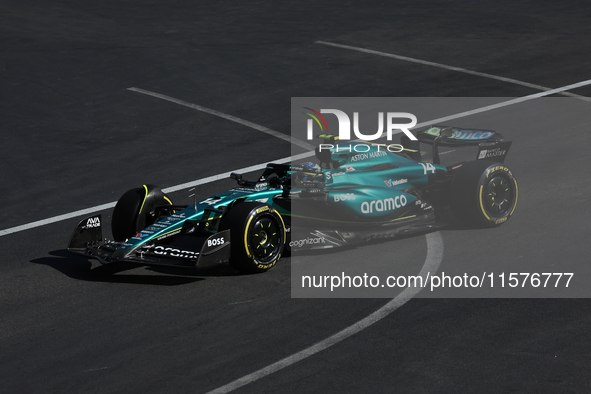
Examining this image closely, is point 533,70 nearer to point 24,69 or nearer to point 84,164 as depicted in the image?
point 84,164

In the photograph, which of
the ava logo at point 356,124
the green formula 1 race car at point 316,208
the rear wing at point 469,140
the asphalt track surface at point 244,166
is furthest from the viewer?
the ava logo at point 356,124

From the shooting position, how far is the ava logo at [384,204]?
10.7 m

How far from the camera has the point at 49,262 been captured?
10.7m

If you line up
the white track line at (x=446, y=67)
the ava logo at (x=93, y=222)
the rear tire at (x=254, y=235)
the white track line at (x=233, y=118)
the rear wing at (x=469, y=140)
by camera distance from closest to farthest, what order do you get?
the rear tire at (x=254, y=235) → the ava logo at (x=93, y=222) → the rear wing at (x=469, y=140) → the white track line at (x=233, y=118) → the white track line at (x=446, y=67)

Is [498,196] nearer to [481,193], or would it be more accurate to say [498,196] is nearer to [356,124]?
[481,193]

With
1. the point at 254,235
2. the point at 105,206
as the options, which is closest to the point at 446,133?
the point at 254,235

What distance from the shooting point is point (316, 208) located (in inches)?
416

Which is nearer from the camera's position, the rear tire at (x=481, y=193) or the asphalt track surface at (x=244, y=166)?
the asphalt track surface at (x=244, y=166)

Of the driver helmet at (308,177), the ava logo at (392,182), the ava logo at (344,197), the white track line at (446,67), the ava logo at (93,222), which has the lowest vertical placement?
the ava logo at (93,222)

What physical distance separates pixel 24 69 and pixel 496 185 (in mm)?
15160

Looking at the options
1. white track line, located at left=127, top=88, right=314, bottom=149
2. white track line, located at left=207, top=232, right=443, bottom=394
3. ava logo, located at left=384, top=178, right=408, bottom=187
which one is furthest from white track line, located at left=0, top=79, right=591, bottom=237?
white track line, located at left=207, top=232, right=443, bottom=394

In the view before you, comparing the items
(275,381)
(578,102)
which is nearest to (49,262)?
(275,381)

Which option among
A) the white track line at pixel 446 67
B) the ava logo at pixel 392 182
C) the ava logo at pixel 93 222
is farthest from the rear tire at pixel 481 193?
the white track line at pixel 446 67

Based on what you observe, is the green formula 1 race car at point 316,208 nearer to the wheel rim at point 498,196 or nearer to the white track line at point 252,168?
the wheel rim at point 498,196
